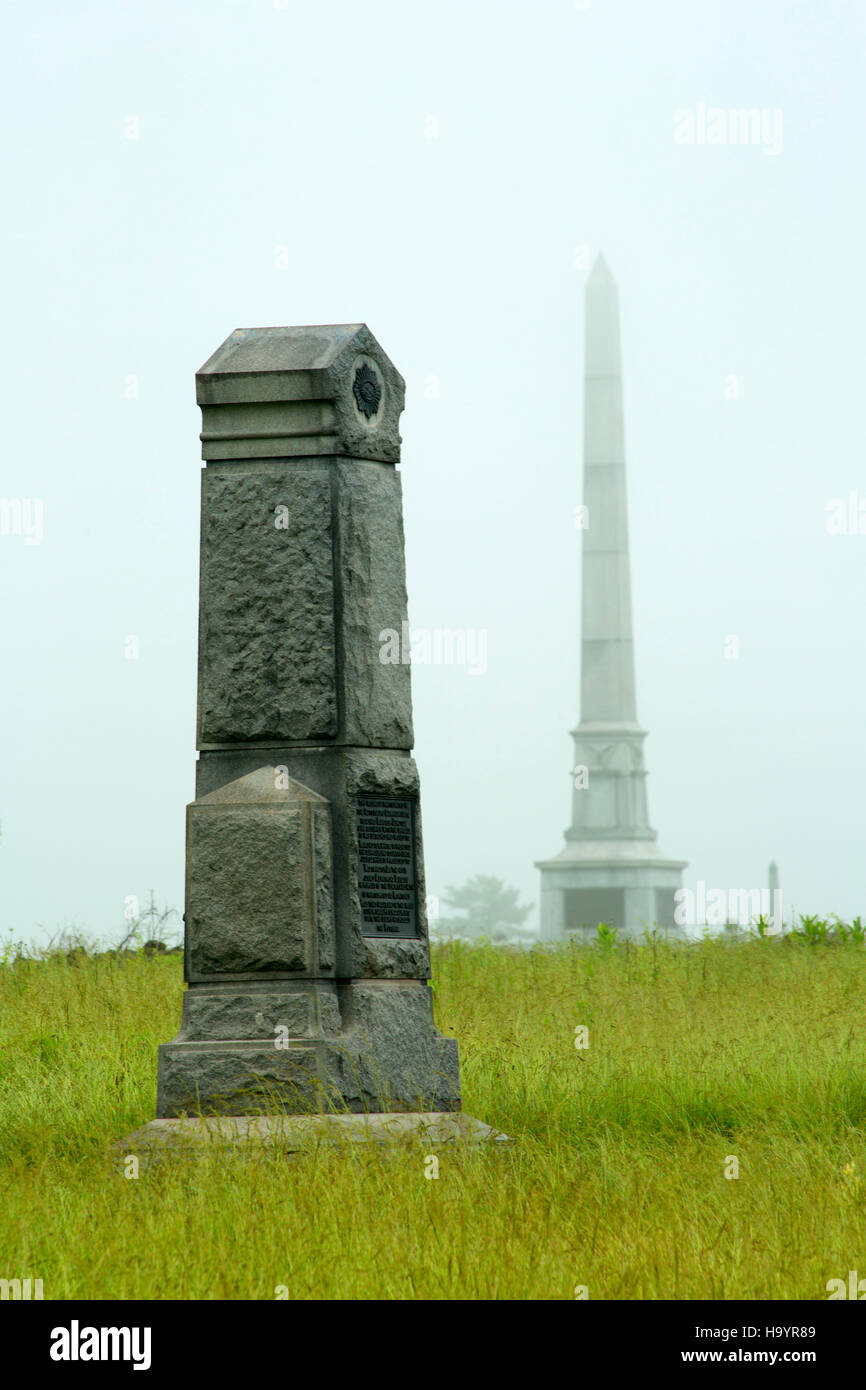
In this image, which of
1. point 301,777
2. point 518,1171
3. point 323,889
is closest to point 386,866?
point 323,889

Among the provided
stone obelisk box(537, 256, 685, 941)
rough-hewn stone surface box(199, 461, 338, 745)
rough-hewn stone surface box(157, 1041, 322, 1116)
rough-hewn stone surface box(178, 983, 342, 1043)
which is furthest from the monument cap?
stone obelisk box(537, 256, 685, 941)

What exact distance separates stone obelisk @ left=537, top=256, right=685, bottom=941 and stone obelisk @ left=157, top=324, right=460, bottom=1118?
911 inches

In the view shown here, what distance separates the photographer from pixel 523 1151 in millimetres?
7473

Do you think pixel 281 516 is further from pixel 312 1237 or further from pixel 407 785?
pixel 312 1237

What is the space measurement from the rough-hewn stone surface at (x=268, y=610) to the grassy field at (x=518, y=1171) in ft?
6.01

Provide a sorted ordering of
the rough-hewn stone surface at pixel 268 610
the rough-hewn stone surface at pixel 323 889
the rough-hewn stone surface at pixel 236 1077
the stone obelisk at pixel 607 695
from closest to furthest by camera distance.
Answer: the rough-hewn stone surface at pixel 236 1077 < the rough-hewn stone surface at pixel 323 889 < the rough-hewn stone surface at pixel 268 610 < the stone obelisk at pixel 607 695

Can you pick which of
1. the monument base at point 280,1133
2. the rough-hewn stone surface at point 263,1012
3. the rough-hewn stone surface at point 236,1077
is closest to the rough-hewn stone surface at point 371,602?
the rough-hewn stone surface at point 263,1012

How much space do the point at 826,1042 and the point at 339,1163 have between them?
13.7 feet

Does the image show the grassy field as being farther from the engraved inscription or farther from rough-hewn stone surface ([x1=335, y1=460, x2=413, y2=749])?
rough-hewn stone surface ([x1=335, y1=460, x2=413, y2=749])

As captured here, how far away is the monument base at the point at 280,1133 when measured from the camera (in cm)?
695

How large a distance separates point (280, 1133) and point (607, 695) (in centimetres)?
2443

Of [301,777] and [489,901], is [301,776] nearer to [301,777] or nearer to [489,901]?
[301,777]

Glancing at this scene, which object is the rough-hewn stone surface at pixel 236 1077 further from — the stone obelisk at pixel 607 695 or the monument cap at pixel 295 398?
the stone obelisk at pixel 607 695

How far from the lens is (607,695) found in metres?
31.1
